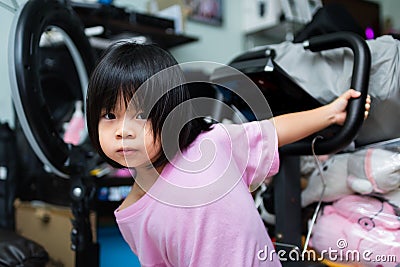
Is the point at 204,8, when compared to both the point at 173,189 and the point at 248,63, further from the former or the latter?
the point at 173,189

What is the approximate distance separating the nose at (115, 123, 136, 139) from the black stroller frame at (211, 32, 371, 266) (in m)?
0.32

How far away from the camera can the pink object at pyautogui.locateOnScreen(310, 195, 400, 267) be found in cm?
68

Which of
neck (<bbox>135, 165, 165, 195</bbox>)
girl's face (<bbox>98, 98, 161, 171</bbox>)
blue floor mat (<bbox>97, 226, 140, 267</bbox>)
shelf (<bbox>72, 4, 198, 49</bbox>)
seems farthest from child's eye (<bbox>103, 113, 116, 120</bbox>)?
shelf (<bbox>72, 4, 198, 49</bbox>)

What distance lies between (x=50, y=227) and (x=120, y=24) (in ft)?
→ 2.58

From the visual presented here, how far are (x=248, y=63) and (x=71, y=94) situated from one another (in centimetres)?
80

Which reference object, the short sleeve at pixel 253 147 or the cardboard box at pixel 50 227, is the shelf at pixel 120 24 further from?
the short sleeve at pixel 253 147

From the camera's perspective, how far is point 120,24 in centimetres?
153

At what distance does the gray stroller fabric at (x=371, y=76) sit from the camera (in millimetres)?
765

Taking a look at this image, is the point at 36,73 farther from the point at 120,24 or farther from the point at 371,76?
the point at 120,24

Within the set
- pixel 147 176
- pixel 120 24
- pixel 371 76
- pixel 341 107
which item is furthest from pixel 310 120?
pixel 120 24

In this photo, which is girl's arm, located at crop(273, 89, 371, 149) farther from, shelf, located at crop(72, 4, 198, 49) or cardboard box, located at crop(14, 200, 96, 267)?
shelf, located at crop(72, 4, 198, 49)

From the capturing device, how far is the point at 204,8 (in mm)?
2045

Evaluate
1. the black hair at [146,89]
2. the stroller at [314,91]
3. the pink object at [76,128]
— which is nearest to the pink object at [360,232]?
the stroller at [314,91]

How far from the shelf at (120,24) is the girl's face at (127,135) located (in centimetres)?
94
